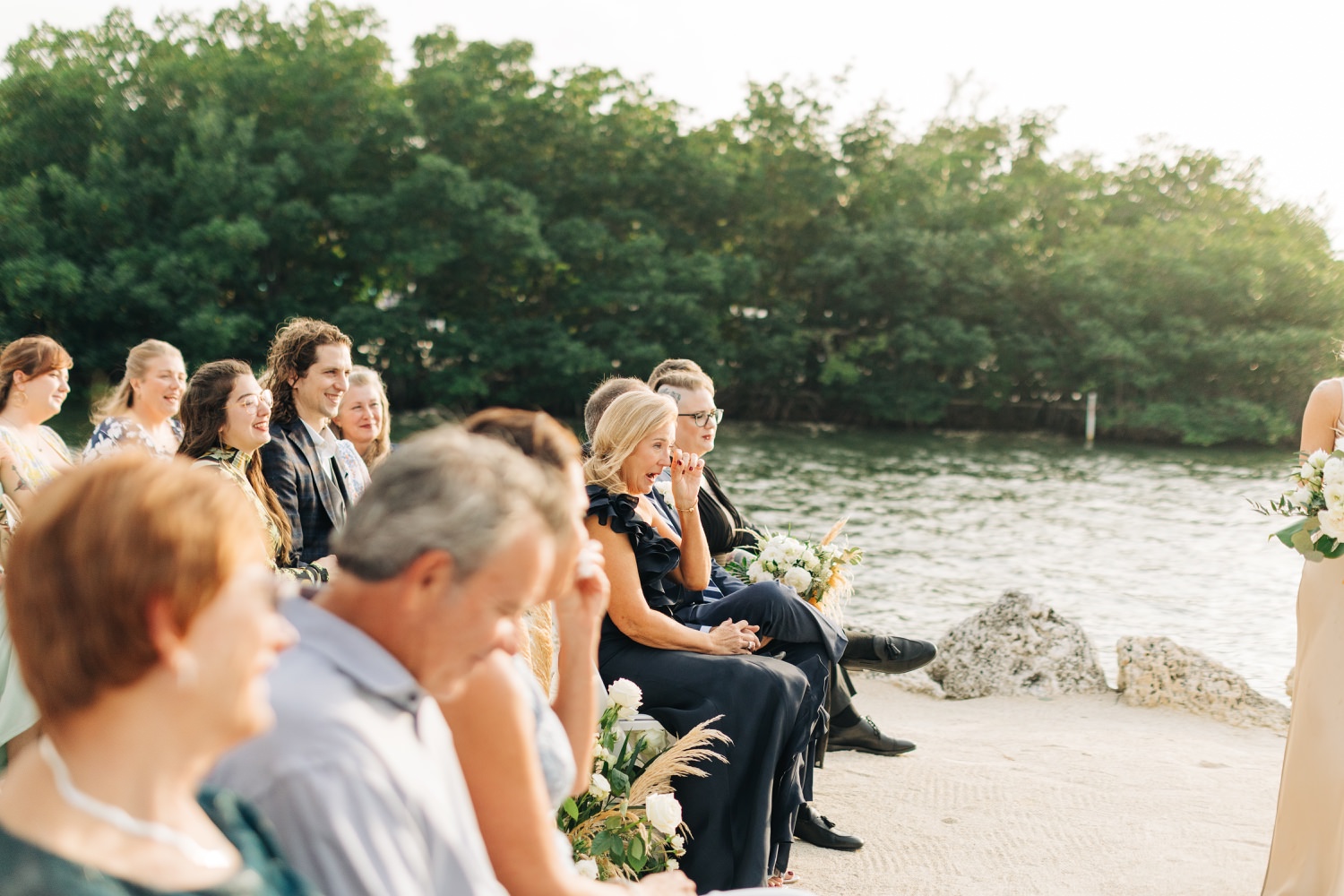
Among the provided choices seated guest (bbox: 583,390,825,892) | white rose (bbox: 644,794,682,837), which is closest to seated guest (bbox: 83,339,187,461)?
seated guest (bbox: 583,390,825,892)

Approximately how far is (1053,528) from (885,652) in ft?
56.4

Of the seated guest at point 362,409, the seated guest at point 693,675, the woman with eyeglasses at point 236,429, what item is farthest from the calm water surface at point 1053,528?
the woman with eyeglasses at point 236,429

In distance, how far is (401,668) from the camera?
5.02 feet

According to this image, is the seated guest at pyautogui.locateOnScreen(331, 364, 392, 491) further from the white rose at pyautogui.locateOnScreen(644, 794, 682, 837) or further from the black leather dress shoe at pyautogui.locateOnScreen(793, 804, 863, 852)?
the white rose at pyautogui.locateOnScreen(644, 794, 682, 837)

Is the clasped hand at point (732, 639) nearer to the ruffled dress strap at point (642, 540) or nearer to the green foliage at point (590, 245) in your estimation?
the ruffled dress strap at point (642, 540)

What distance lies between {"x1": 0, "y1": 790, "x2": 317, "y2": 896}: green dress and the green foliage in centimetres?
3444

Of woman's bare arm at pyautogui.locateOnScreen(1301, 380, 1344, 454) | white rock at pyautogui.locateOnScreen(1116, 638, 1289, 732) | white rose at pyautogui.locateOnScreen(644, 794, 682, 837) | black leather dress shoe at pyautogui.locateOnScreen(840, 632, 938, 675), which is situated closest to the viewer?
white rose at pyautogui.locateOnScreen(644, 794, 682, 837)

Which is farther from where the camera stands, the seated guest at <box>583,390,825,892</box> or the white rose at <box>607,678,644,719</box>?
the seated guest at <box>583,390,825,892</box>

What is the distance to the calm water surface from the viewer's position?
45.2ft

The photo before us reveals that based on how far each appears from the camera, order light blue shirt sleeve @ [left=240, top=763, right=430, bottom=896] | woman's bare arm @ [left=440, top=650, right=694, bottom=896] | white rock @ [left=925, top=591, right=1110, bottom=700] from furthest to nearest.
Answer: white rock @ [left=925, top=591, right=1110, bottom=700]
woman's bare arm @ [left=440, top=650, right=694, bottom=896]
light blue shirt sleeve @ [left=240, top=763, right=430, bottom=896]

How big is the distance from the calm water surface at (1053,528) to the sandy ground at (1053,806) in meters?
2.76

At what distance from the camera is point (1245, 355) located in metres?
38.9

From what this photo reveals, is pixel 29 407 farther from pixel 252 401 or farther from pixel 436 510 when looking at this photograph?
pixel 436 510

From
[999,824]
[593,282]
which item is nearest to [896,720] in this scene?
[999,824]
